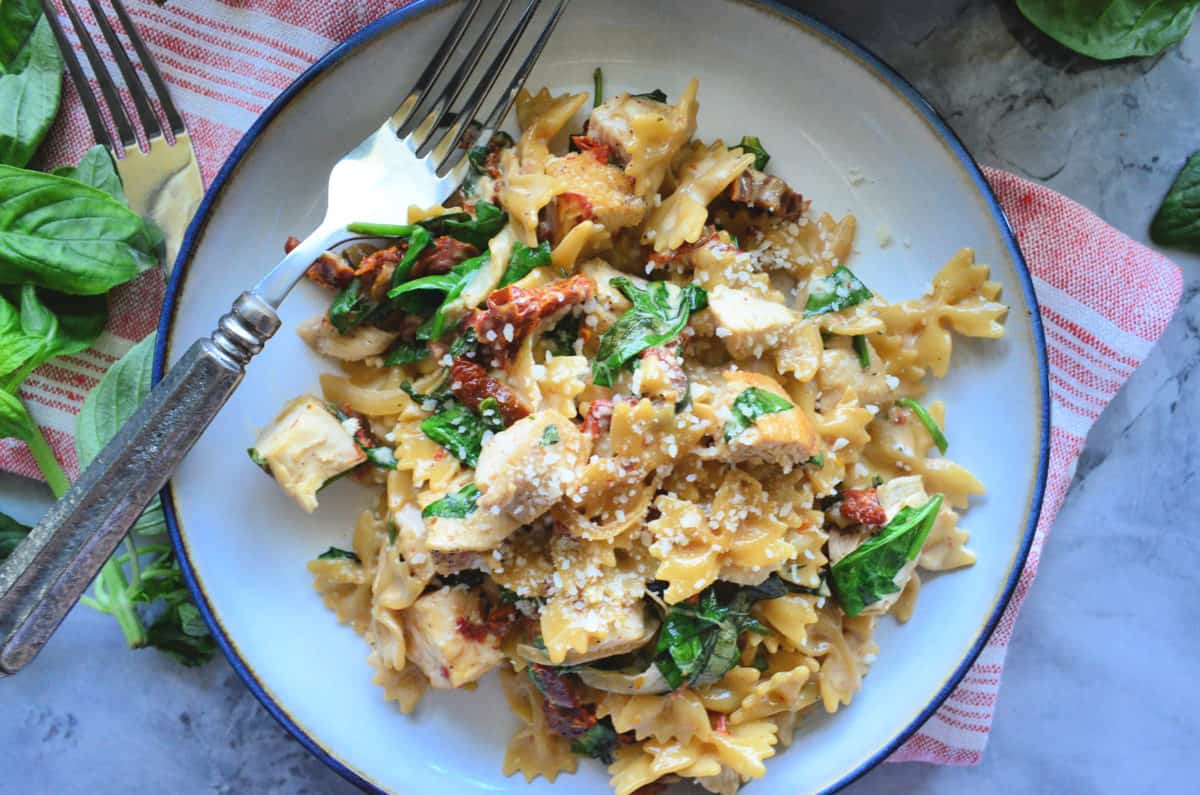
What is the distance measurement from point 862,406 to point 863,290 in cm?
37

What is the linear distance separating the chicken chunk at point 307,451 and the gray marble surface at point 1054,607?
3.19ft

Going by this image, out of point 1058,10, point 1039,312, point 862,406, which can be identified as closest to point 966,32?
point 1058,10

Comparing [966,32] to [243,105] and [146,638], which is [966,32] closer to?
[243,105]

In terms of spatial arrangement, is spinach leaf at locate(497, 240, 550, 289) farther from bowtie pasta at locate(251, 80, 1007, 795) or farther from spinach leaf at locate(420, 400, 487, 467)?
spinach leaf at locate(420, 400, 487, 467)

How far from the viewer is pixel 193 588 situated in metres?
3.08

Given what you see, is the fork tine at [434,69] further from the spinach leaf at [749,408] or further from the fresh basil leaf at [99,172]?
the spinach leaf at [749,408]

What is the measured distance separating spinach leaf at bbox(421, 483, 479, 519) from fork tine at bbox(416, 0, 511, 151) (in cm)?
104

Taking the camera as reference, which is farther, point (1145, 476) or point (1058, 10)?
point (1145, 476)

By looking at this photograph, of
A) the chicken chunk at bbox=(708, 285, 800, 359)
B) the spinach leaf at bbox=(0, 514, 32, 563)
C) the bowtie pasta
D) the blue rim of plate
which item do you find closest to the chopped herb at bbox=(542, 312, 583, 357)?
the bowtie pasta

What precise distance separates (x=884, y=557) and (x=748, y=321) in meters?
0.85

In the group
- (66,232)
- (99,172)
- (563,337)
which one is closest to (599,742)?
(563,337)

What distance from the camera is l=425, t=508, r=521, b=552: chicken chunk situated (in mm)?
2824

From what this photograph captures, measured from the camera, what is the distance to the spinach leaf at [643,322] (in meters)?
2.98

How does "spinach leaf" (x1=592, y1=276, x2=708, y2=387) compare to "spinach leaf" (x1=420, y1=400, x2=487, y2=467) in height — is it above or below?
above
